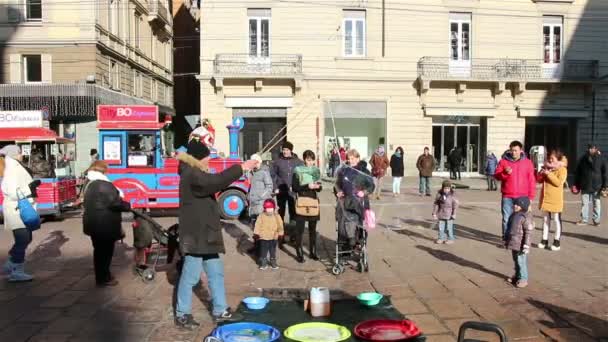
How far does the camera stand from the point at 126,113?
14.5m

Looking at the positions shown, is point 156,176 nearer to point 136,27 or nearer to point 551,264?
point 551,264

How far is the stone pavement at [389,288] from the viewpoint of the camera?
583 centimetres

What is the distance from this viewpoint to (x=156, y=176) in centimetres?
1420

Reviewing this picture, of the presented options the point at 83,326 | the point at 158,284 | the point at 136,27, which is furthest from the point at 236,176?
the point at 136,27

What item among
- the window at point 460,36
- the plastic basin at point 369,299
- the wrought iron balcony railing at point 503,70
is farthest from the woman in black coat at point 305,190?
the window at point 460,36

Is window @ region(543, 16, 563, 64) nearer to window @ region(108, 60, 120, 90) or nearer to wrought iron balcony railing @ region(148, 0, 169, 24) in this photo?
window @ region(108, 60, 120, 90)

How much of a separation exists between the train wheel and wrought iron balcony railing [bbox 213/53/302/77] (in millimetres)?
13944

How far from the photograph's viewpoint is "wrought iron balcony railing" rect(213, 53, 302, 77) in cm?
2728

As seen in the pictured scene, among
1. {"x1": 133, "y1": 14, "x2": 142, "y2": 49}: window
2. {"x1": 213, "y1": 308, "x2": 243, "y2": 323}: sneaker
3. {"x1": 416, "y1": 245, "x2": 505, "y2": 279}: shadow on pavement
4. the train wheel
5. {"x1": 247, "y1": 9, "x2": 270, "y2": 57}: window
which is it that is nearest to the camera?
{"x1": 213, "y1": 308, "x2": 243, "y2": 323}: sneaker

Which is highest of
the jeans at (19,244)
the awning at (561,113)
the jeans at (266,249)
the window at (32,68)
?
the window at (32,68)

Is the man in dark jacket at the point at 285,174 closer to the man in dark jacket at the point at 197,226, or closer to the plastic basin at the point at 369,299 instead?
the plastic basin at the point at 369,299

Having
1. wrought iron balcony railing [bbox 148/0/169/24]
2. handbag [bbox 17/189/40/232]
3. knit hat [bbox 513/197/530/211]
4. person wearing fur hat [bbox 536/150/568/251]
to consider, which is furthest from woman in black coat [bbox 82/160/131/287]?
wrought iron balcony railing [bbox 148/0/169/24]

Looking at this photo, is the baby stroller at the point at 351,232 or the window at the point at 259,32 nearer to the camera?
the baby stroller at the point at 351,232

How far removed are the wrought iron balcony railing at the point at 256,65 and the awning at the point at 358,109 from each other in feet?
8.62
